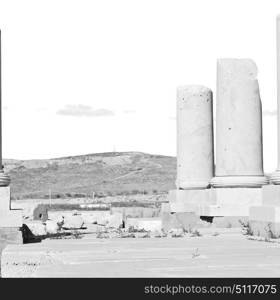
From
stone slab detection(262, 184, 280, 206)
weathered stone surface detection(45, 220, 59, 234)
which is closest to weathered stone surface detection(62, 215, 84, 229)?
weathered stone surface detection(45, 220, 59, 234)

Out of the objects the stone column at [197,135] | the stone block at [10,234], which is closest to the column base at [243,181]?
the stone column at [197,135]

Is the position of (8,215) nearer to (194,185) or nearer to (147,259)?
(147,259)

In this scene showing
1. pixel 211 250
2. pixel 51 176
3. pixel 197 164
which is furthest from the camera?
pixel 51 176

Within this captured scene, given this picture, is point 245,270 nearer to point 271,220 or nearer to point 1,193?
point 271,220

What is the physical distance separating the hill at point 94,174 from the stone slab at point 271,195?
8702 centimetres

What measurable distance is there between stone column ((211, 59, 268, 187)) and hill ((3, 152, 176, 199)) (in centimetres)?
8215

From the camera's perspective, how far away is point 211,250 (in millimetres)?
15852

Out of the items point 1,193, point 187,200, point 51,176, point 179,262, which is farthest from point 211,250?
point 51,176

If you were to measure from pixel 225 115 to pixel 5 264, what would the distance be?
1323 centimetres

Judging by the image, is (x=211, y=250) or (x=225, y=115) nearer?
(x=211, y=250)

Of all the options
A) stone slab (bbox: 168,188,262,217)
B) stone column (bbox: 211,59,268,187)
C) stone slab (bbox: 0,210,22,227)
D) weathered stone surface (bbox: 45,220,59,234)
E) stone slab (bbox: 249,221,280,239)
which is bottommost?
weathered stone surface (bbox: 45,220,59,234)

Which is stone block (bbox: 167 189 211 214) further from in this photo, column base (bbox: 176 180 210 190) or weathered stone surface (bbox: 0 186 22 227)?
weathered stone surface (bbox: 0 186 22 227)

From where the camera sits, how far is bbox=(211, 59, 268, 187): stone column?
966 inches

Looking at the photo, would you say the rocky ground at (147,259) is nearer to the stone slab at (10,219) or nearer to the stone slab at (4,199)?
the stone slab at (10,219)
